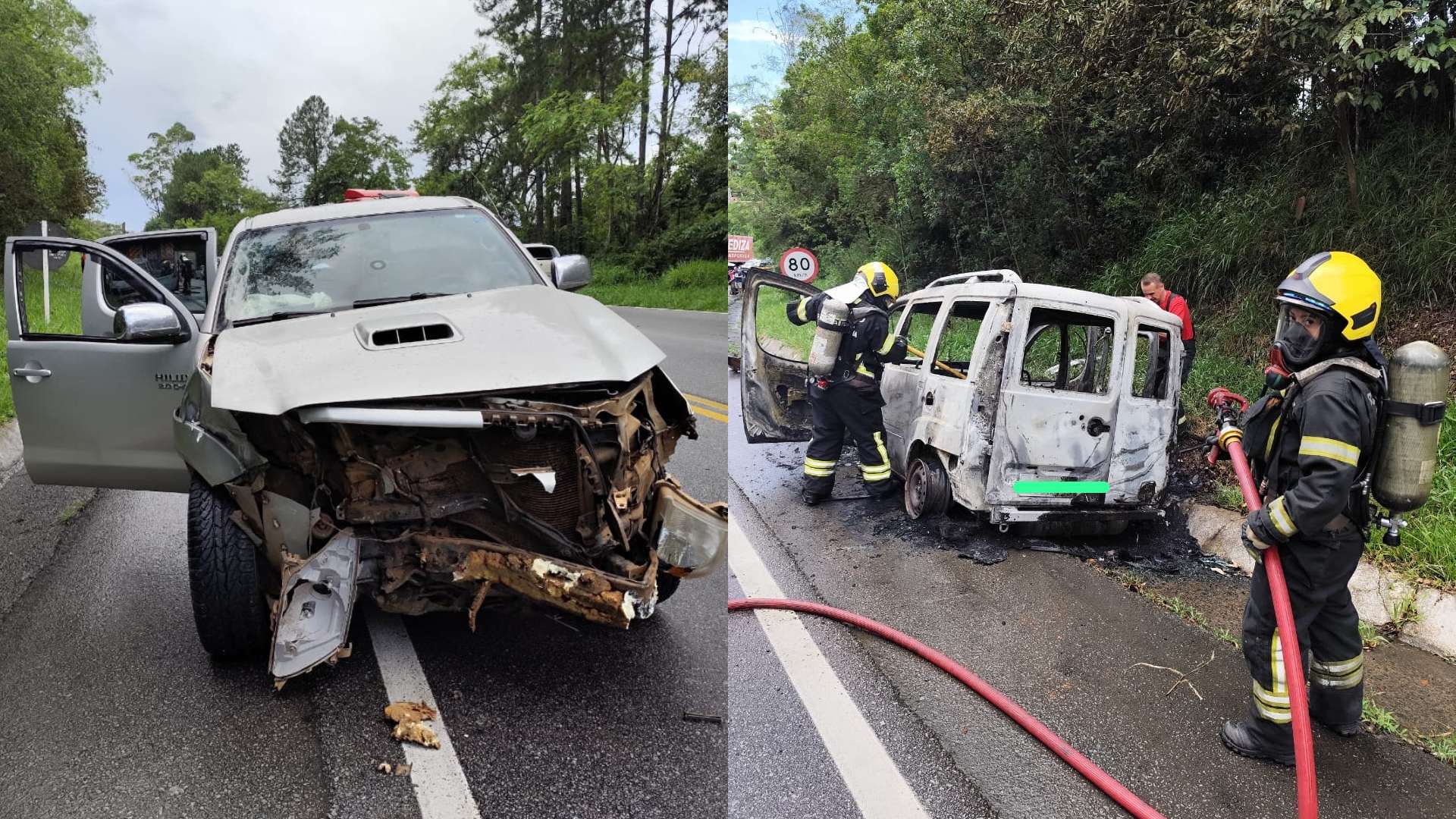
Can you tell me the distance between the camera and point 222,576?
10.6ft

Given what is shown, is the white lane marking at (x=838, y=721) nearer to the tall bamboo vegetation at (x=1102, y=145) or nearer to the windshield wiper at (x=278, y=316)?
the windshield wiper at (x=278, y=316)

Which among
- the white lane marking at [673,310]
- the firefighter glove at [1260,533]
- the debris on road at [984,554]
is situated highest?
the firefighter glove at [1260,533]

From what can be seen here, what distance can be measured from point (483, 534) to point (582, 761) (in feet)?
2.73

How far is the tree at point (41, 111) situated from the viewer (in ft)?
64.0

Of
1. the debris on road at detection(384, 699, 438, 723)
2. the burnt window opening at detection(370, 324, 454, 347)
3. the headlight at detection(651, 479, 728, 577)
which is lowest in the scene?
the debris on road at detection(384, 699, 438, 723)

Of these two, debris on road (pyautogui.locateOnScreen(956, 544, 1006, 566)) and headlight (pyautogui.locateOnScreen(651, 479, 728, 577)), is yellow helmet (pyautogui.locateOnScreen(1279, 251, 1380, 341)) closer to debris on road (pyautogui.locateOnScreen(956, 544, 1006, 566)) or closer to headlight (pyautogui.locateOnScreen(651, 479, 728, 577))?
headlight (pyautogui.locateOnScreen(651, 479, 728, 577))

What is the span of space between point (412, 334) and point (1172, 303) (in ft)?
16.2

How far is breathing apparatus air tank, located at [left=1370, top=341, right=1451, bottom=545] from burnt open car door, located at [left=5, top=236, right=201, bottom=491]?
4.98m

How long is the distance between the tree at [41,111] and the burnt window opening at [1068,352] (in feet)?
74.7

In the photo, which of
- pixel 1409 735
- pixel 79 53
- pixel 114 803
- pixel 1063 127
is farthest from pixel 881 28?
pixel 79 53

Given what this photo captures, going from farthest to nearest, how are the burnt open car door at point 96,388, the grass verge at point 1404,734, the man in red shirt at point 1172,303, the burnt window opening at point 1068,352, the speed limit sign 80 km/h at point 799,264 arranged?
1. the speed limit sign 80 km/h at point 799,264
2. the man in red shirt at point 1172,303
3. the burnt window opening at point 1068,352
4. the burnt open car door at point 96,388
5. the grass verge at point 1404,734

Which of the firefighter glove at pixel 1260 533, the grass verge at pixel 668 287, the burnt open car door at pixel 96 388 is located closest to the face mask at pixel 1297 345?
the firefighter glove at pixel 1260 533

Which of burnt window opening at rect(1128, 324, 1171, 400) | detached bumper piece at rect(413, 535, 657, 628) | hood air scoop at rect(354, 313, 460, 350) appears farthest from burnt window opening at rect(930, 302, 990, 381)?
hood air scoop at rect(354, 313, 460, 350)

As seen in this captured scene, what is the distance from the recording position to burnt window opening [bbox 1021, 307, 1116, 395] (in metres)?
5.31
